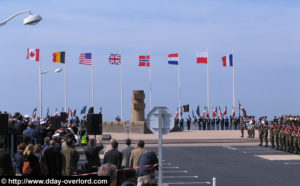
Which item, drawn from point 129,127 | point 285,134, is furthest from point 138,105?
point 285,134

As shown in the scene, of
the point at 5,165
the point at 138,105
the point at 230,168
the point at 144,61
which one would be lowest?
the point at 230,168

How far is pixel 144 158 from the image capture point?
13.5 meters

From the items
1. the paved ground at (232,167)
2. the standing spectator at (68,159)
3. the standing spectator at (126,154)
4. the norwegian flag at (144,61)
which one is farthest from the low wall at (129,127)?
the standing spectator at (68,159)

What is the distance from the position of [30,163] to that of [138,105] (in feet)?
138

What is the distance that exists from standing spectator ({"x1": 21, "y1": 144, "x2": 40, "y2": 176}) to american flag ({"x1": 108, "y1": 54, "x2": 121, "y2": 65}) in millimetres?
48701

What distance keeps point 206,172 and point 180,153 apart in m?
9.84

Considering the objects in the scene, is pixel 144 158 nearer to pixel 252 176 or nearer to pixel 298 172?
pixel 252 176

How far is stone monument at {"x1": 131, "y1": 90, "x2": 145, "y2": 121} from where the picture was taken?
54344 millimetres

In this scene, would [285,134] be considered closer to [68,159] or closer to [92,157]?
[92,157]

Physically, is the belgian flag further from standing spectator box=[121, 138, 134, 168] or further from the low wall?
standing spectator box=[121, 138, 134, 168]

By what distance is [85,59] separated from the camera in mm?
59969

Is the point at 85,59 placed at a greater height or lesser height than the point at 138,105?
greater

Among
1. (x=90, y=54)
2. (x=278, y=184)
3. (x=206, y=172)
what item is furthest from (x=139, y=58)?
(x=278, y=184)

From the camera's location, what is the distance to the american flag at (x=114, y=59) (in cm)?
6109
